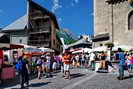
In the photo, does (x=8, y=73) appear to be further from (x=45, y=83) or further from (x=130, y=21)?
(x=130, y=21)

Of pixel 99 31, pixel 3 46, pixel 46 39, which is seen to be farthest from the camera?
pixel 46 39

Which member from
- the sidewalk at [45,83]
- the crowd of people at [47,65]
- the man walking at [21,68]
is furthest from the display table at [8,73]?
the man walking at [21,68]

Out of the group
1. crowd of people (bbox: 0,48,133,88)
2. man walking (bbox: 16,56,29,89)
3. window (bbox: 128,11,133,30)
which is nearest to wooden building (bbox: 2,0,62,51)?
window (bbox: 128,11,133,30)

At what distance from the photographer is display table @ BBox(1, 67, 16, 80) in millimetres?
15734

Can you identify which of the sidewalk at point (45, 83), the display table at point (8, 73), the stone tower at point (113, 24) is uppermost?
the stone tower at point (113, 24)

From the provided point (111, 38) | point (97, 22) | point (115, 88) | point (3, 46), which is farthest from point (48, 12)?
point (115, 88)

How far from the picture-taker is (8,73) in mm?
16344

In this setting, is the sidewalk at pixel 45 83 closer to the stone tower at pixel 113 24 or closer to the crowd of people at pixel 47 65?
the crowd of people at pixel 47 65

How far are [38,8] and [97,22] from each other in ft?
57.2

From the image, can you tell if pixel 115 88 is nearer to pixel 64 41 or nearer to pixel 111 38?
pixel 111 38

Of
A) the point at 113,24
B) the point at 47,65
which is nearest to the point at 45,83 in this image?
the point at 47,65

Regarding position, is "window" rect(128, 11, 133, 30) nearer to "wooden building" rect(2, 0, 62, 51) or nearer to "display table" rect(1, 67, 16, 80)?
"wooden building" rect(2, 0, 62, 51)

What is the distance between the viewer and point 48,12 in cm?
5588

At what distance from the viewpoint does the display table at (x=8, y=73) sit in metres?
15.7
